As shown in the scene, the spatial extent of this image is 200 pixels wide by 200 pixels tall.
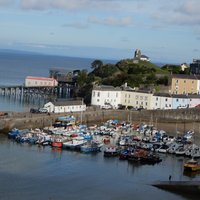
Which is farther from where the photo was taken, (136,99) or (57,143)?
(136,99)

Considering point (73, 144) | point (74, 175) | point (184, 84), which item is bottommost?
point (74, 175)

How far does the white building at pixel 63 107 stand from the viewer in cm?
4134

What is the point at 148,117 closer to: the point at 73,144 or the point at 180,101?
the point at 180,101

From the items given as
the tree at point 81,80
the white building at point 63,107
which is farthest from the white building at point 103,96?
the tree at point 81,80

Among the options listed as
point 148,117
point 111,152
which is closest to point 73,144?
point 111,152

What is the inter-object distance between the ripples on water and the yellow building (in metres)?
25.5

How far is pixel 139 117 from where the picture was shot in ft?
143

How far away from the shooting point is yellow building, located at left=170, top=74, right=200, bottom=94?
178ft

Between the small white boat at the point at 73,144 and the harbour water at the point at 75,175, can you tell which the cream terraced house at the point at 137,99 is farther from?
the harbour water at the point at 75,175

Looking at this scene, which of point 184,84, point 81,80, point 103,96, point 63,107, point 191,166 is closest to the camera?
point 191,166

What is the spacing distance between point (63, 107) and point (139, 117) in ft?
21.4

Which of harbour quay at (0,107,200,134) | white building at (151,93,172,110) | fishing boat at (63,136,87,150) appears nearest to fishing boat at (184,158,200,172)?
fishing boat at (63,136,87,150)

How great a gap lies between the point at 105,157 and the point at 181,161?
4.22 metres

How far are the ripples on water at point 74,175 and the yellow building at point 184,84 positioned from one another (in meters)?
25.5
